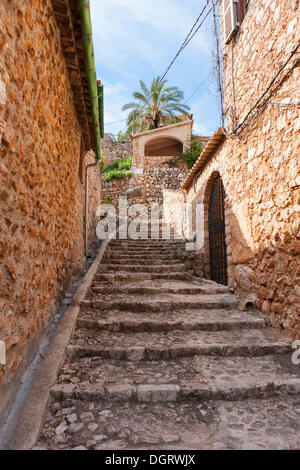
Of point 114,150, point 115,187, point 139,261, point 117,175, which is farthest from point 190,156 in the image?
point 139,261

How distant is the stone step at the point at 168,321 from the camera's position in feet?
10.9

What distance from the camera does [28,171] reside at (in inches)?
82.3

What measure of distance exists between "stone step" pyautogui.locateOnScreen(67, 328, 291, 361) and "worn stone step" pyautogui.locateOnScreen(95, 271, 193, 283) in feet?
6.36

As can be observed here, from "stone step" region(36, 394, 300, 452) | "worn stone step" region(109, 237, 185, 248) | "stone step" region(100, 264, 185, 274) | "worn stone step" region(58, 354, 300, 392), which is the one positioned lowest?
"stone step" region(36, 394, 300, 452)

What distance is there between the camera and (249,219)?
4.14 meters

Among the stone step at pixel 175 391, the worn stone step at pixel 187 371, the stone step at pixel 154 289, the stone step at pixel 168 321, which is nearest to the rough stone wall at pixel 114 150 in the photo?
the stone step at pixel 154 289

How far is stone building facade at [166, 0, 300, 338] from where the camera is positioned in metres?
3.04

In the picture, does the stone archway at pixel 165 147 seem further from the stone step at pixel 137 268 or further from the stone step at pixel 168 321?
the stone step at pixel 168 321

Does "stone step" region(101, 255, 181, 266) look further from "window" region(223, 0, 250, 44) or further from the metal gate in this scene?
"window" region(223, 0, 250, 44)

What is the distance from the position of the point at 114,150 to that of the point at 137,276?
18243mm

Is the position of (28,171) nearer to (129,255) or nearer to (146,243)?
(129,255)

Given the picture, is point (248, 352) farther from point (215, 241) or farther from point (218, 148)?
point (218, 148)

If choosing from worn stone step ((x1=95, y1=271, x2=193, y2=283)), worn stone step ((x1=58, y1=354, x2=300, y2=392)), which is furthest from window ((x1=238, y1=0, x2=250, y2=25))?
worn stone step ((x1=58, y1=354, x2=300, y2=392))

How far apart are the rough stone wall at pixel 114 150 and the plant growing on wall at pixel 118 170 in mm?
781
